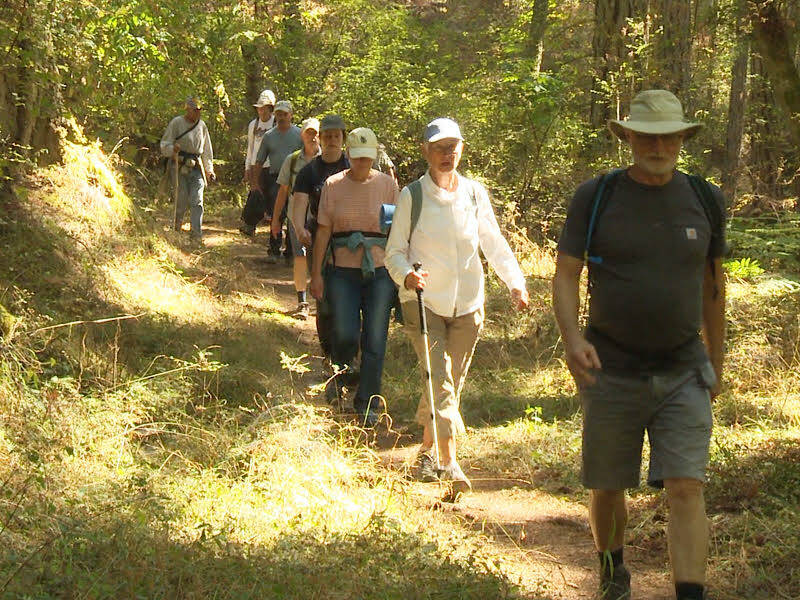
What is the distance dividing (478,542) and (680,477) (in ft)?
5.34

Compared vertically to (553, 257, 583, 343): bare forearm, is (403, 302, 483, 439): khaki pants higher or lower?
lower

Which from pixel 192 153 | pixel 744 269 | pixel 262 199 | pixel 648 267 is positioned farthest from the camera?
pixel 192 153

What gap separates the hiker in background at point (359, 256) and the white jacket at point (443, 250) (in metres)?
1.39

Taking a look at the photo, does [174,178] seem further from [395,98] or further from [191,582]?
[191,582]

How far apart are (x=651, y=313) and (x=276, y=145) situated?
9.94 meters

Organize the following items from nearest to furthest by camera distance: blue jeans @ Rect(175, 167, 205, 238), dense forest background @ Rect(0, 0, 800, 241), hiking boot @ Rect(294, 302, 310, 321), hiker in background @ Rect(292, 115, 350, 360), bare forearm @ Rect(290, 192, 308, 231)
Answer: hiker in background @ Rect(292, 115, 350, 360) < dense forest background @ Rect(0, 0, 800, 241) < bare forearm @ Rect(290, 192, 308, 231) < hiking boot @ Rect(294, 302, 310, 321) < blue jeans @ Rect(175, 167, 205, 238)

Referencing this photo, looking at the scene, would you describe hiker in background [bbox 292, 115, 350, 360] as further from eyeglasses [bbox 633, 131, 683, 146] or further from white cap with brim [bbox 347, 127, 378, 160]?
eyeglasses [bbox 633, 131, 683, 146]

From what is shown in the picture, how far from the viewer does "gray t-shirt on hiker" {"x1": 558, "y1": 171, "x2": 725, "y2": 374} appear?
439cm

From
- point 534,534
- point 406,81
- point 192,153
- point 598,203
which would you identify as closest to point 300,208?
point 534,534

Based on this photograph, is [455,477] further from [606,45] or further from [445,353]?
[606,45]

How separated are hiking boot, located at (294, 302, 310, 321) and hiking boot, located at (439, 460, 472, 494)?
5683 millimetres

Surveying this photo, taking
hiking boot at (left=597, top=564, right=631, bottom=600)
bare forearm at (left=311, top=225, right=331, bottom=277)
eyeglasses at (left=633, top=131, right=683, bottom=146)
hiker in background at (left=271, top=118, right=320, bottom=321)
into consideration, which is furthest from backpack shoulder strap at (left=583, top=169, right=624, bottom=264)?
hiker in background at (left=271, top=118, right=320, bottom=321)

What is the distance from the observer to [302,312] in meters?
12.3

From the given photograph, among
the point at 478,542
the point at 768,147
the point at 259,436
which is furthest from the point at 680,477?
the point at 768,147
